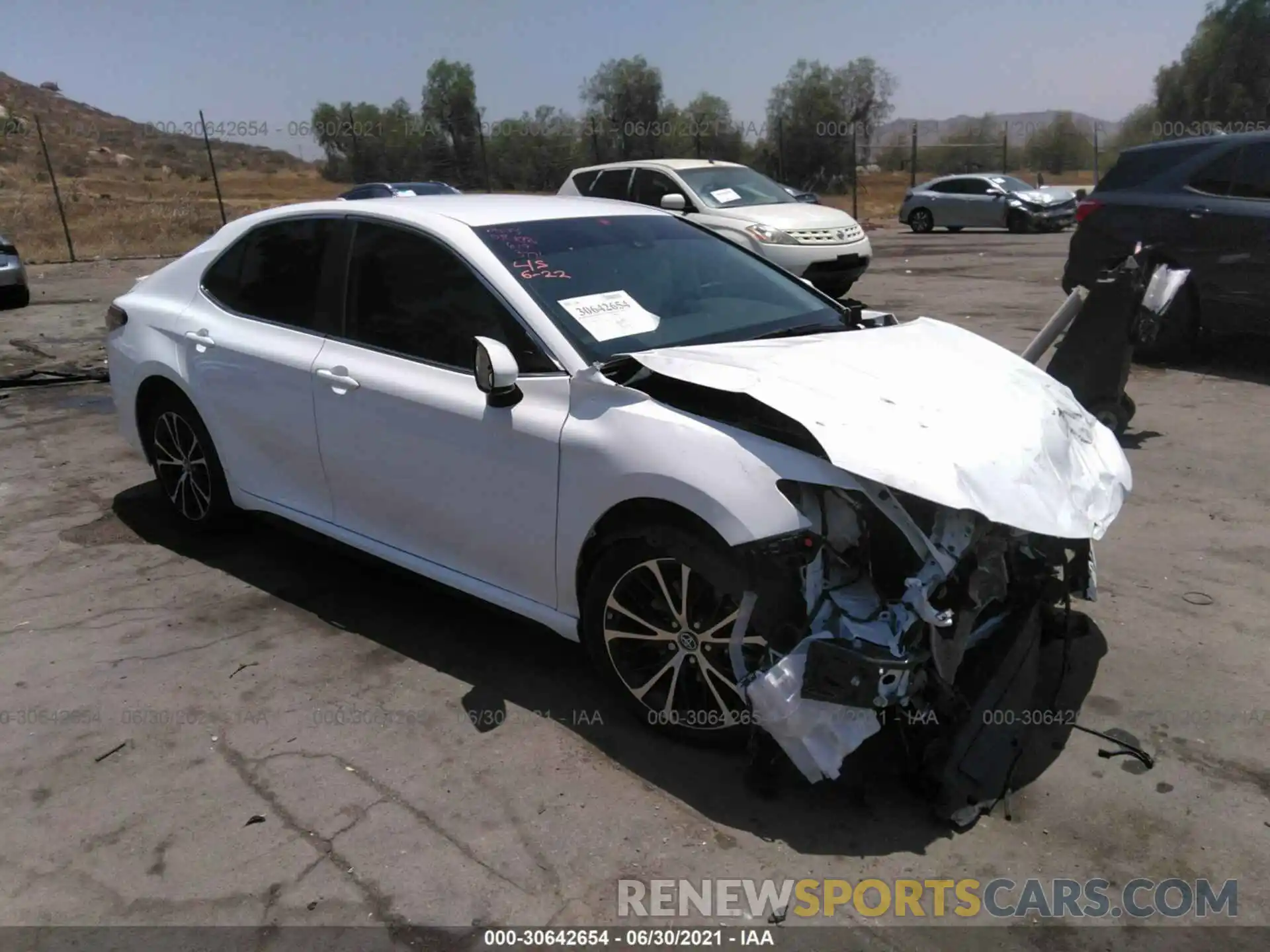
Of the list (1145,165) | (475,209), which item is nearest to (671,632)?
(475,209)

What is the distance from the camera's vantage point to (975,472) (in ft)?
9.54

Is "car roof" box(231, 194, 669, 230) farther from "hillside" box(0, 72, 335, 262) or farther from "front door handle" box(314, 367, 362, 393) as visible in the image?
"hillside" box(0, 72, 335, 262)

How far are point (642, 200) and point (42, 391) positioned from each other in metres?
7.15

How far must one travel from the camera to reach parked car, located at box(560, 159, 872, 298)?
11867 millimetres

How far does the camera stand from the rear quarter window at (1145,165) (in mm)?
8383

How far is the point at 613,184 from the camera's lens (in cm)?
1329

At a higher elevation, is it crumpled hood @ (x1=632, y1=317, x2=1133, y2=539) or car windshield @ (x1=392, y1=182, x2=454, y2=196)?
car windshield @ (x1=392, y1=182, x2=454, y2=196)

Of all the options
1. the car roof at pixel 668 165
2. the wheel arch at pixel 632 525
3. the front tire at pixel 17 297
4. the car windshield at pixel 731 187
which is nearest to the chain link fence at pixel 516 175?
the front tire at pixel 17 297

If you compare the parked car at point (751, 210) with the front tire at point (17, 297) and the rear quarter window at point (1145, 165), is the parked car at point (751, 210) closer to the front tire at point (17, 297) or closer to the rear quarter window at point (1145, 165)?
the rear quarter window at point (1145, 165)

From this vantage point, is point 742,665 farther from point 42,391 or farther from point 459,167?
point 459,167

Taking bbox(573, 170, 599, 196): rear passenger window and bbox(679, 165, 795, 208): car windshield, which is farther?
bbox(573, 170, 599, 196): rear passenger window

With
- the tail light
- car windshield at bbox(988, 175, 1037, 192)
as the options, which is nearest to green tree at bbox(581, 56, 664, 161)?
car windshield at bbox(988, 175, 1037, 192)

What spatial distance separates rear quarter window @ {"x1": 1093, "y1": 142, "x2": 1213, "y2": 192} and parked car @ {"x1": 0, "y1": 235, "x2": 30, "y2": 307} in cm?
1290

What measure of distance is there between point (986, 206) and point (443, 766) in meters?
24.2
